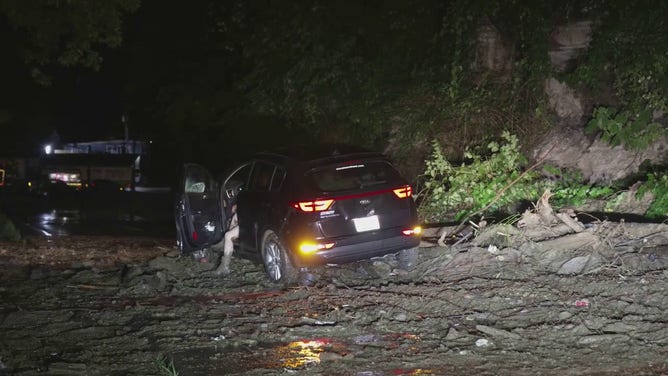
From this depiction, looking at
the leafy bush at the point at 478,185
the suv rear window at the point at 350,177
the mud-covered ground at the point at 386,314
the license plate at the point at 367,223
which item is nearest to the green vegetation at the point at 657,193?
the leafy bush at the point at 478,185

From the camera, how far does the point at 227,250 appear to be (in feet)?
35.4

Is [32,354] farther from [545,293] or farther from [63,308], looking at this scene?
[545,293]

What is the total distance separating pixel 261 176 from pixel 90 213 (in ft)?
50.6

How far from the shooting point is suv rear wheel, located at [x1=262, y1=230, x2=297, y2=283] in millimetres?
9367

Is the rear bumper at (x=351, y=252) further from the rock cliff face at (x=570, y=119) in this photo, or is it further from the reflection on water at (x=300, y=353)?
the rock cliff face at (x=570, y=119)

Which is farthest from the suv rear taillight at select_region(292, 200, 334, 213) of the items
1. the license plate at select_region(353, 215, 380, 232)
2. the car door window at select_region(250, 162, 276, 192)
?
the car door window at select_region(250, 162, 276, 192)

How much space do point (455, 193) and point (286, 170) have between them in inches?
170

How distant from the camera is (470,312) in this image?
757cm

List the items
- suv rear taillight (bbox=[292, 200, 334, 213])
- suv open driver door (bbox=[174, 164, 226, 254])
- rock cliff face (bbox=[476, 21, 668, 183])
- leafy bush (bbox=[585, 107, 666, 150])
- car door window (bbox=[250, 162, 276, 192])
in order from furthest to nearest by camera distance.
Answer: rock cliff face (bbox=[476, 21, 668, 183])
leafy bush (bbox=[585, 107, 666, 150])
suv open driver door (bbox=[174, 164, 226, 254])
car door window (bbox=[250, 162, 276, 192])
suv rear taillight (bbox=[292, 200, 334, 213])

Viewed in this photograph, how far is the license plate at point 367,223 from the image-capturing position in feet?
29.5

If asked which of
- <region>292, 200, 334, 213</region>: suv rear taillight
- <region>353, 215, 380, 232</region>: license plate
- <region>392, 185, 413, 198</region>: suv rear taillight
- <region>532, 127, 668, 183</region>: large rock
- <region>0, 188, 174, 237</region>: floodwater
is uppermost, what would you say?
<region>532, 127, 668, 183</region>: large rock

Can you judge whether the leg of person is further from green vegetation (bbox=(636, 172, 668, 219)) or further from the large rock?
the large rock

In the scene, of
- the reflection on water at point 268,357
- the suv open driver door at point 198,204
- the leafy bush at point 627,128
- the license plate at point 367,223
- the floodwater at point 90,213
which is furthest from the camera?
the floodwater at point 90,213

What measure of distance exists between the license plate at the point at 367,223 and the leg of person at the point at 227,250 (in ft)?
7.78
